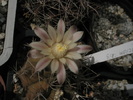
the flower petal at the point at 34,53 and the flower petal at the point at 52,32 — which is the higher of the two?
the flower petal at the point at 52,32

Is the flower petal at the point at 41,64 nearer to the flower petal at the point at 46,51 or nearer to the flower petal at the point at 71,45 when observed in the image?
the flower petal at the point at 46,51

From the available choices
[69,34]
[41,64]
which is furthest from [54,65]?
[69,34]

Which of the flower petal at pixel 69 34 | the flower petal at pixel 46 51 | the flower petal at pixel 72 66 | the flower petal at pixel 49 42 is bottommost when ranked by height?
the flower petal at pixel 72 66

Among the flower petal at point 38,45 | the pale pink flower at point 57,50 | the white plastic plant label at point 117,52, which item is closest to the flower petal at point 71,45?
the pale pink flower at point 57,50

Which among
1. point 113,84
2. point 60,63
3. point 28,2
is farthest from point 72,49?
point 113,84

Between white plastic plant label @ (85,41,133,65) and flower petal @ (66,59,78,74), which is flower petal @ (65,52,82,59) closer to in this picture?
flower petal @ (66,59,78,74)

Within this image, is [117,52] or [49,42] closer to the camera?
[49,42]

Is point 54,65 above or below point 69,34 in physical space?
below

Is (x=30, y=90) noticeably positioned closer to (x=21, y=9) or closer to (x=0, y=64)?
(x=0, y=64)

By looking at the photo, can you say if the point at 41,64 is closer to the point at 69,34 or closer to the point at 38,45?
the point at 38,45
